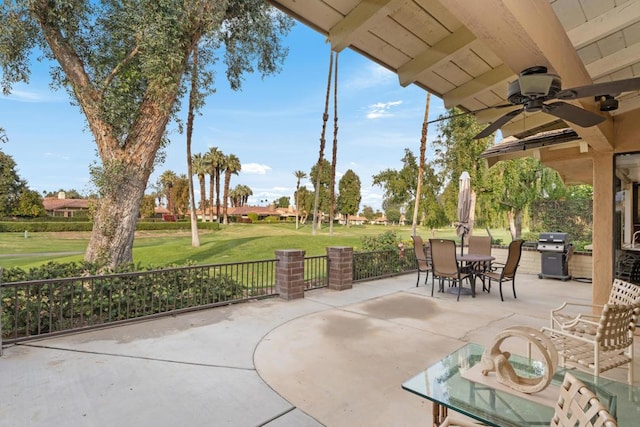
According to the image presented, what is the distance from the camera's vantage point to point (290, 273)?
222 inches

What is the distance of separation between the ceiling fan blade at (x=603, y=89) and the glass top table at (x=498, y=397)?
1.93 m

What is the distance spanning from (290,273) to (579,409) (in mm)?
4752

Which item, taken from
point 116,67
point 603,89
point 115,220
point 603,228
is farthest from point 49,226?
point 603,89

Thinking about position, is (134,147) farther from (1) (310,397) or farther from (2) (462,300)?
(2) (462,300)

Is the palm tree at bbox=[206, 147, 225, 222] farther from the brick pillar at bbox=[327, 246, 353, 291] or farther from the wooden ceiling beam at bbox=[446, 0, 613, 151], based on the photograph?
the wooden ceiling beam at bbox=[446, 0, 613, 151]

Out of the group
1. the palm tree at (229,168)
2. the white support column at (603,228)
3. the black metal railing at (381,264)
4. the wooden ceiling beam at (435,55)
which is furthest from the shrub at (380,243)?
the palm tree at (229,168)

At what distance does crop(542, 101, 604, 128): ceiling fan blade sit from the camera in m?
2.65

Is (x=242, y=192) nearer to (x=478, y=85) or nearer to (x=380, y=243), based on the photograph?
(x=380, y=243)

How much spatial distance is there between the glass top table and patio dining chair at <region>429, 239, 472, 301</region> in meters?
4.06

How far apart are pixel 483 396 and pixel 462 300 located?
456 cm

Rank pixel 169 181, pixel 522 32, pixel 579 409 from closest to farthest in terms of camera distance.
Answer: pixel 579 409 → pixel 522 32 → pixel 169 181

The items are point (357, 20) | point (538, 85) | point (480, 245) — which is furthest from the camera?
point (480, 245)

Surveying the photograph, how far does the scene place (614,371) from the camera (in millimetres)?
3057

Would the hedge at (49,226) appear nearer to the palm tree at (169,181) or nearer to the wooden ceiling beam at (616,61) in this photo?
the palm tree at (169,181)
